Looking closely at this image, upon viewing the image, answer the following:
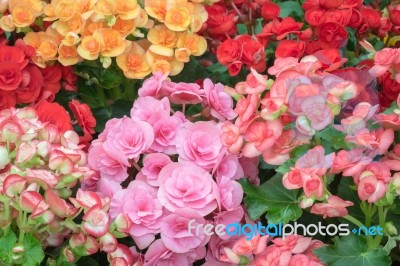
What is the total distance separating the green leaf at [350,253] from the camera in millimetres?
1312

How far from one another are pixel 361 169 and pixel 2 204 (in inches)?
24.2

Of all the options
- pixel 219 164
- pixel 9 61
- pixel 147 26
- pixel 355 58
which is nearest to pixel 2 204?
pixel 219 164

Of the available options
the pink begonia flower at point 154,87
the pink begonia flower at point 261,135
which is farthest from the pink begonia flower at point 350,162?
the pink begonia flower at point 154,87

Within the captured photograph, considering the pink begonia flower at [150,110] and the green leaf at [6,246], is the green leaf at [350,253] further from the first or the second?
the green leaf at [6,246]

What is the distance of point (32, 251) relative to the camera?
1.29 meters

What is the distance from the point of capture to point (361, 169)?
50.3 inches

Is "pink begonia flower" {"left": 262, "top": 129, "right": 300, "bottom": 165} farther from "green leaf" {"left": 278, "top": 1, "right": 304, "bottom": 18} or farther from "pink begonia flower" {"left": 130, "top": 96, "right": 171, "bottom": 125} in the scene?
"green leaf" {"left": 278, "top": 1, "right": 304, "bottom": 18}

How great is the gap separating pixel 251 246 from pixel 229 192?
0.15m

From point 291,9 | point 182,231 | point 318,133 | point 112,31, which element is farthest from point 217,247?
point 291,9

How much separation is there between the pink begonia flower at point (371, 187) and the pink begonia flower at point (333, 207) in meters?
A: 0.03

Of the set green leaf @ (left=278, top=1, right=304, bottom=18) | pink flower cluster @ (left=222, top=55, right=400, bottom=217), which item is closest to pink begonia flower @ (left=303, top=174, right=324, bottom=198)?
pink flower cluster @ (left=222, top=55, right=400, bottom=217)

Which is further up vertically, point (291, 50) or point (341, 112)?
point (341, 112)

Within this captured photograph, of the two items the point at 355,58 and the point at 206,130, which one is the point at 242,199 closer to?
the point at 206,130

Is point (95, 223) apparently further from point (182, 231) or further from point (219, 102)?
point (219, 102)
